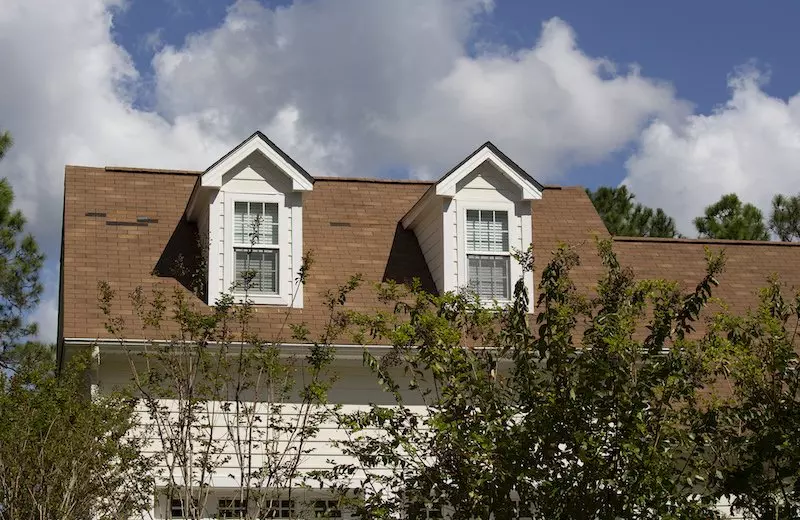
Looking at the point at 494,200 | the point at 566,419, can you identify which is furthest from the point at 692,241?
the point at 566,419

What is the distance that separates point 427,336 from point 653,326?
173 cm

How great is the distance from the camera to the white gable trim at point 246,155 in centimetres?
1505

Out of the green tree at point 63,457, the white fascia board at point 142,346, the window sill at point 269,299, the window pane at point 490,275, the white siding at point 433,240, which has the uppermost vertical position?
the white siding at point 433,240

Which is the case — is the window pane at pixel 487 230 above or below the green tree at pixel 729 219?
below

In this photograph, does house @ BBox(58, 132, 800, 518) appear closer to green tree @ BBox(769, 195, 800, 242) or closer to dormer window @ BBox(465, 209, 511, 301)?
dormer window @ BBox(465, 209, 511, 301)

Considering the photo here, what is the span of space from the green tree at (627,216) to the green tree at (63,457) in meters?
23.0

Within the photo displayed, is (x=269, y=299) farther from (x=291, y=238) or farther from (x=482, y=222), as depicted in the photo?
(x=482, y=222)

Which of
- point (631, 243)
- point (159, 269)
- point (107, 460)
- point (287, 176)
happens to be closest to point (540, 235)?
point (631, 243)

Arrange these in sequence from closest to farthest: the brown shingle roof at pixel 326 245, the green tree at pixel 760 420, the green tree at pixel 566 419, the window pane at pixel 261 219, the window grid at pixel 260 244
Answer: the green tree at pixel 566 419 < the green tree at pixel 760 420 < the brown shingle roof at pixel 326 245 < the window grid at pixel 260 244 < the window pane at pixel 261 219

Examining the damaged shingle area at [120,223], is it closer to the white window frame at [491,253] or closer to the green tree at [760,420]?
the white window frame at [491,253]

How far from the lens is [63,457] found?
34.9 ft

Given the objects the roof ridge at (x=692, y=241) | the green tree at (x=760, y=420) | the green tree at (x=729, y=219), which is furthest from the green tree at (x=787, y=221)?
the green tree at (x=760, y=420)

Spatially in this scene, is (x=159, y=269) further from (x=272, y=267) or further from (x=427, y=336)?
(x=427, y=336)

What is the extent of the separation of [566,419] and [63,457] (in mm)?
4811
